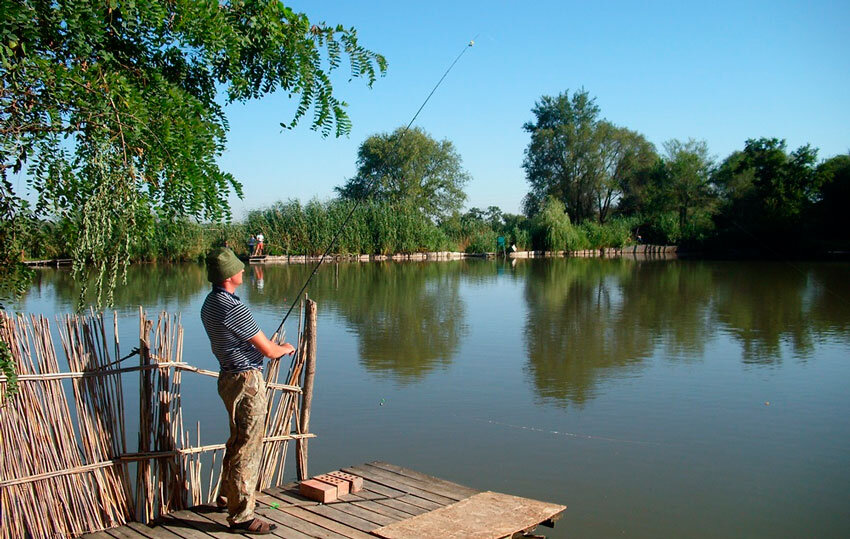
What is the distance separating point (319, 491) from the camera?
4.53 meters

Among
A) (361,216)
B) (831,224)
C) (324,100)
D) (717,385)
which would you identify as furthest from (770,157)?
(324,100)

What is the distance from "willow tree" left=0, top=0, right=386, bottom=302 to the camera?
349cm

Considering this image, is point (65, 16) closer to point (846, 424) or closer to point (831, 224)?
point (846, 424)

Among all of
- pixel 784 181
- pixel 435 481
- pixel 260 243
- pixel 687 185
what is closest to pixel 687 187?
pixel 687 185

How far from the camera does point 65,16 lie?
343cm

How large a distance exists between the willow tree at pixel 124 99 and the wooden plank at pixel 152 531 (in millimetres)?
1320

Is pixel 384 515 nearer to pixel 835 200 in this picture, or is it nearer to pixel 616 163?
pixel 835 200

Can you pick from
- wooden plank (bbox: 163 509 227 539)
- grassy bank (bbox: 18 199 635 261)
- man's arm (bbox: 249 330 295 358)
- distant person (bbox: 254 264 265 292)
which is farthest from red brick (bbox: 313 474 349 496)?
grassy bank (bbox: 18 199 635 261)

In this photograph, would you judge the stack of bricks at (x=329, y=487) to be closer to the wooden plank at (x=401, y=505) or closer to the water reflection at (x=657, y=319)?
the wooden plank at (x=401, y=505)

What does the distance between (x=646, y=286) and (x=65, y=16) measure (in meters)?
20.0

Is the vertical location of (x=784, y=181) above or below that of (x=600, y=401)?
above

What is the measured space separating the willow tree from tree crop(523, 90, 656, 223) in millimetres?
50402

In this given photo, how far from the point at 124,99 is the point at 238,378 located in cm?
157

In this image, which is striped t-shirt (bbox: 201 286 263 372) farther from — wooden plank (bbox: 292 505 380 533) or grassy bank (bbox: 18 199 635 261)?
grassy bank (bbox: 18 199 635 261)
